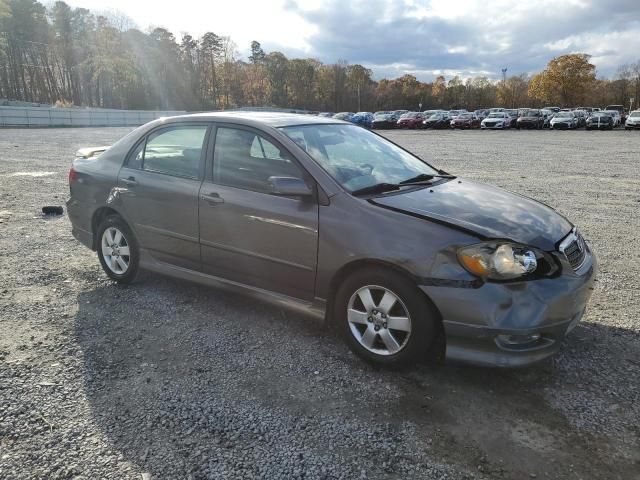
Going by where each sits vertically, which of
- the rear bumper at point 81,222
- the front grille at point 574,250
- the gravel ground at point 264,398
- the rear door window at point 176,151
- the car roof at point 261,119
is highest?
the car roof at point 261,119

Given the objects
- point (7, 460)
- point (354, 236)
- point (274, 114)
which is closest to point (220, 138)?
point (274, 114)

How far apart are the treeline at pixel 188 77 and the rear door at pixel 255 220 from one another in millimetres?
69574

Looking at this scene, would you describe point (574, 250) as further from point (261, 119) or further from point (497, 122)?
point (497, 122)

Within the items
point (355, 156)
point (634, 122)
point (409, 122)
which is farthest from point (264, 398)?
point (409, 122)

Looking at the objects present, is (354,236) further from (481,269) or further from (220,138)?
(220,138)

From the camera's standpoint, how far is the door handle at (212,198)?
381 cm

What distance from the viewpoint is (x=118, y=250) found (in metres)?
4.65

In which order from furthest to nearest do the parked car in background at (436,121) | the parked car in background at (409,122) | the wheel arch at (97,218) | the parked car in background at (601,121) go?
the parked car in background at (409,122), the parked car in background at (436,121), the parked car in background at (601,121), the wheel arch at (97,218)

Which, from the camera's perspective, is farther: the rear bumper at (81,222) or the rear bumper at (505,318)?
the rear bumper at (81,222)

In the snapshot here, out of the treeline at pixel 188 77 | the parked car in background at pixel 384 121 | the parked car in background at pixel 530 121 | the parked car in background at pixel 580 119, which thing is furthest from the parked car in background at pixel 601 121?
the treeline at pixel 188 77

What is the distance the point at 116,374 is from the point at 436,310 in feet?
6.85

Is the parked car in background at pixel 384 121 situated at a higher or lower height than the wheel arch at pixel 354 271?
lower

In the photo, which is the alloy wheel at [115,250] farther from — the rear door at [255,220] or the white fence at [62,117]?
the white fence at [62,117]

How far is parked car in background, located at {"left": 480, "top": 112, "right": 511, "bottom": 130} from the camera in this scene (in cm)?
4353
